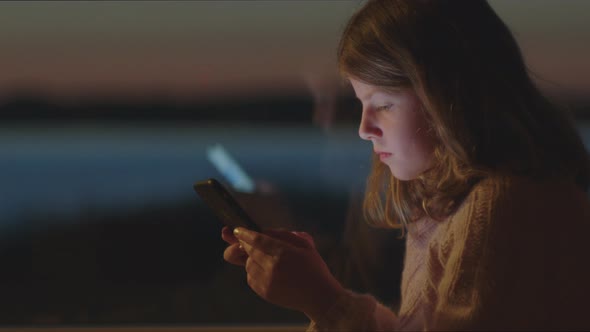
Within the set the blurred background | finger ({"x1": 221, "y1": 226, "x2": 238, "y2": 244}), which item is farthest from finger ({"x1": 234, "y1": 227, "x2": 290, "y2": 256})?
the blurred background

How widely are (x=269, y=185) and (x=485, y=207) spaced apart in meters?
1.18

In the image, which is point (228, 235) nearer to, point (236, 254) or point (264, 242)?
point (236, 254)

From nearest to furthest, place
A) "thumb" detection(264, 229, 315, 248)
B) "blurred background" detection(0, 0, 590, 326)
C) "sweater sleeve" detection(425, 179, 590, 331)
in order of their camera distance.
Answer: "sweater sleeve" detection(425, 179, 590, 331) → "thumb" detection(264, 229, 315, 248) → "blurred background" detection(0, 0, 590, 326)

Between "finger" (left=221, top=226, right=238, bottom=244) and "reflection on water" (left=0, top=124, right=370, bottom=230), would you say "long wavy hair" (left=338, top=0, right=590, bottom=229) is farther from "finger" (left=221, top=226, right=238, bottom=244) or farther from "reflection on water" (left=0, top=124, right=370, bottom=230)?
"reflection on water" (left=0, top=124, right=370, bottom=230)

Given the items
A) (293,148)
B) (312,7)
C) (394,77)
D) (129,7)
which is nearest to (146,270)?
(293,148)

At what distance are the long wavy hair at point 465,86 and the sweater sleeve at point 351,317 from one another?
158mm

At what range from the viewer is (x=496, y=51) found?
29.7 inches

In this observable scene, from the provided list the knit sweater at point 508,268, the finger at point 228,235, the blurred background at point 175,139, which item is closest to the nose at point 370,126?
the knit sweater at point 508,268

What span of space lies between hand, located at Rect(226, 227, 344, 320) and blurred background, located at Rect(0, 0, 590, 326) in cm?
87

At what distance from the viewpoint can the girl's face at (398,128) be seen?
0.77 m

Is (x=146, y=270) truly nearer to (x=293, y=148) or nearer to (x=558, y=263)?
(x=293, y=148)

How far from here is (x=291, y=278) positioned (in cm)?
73

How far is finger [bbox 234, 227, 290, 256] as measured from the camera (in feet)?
2.46

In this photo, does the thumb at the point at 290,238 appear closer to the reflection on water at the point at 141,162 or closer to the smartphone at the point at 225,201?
the smartphone at the point at 225,201
